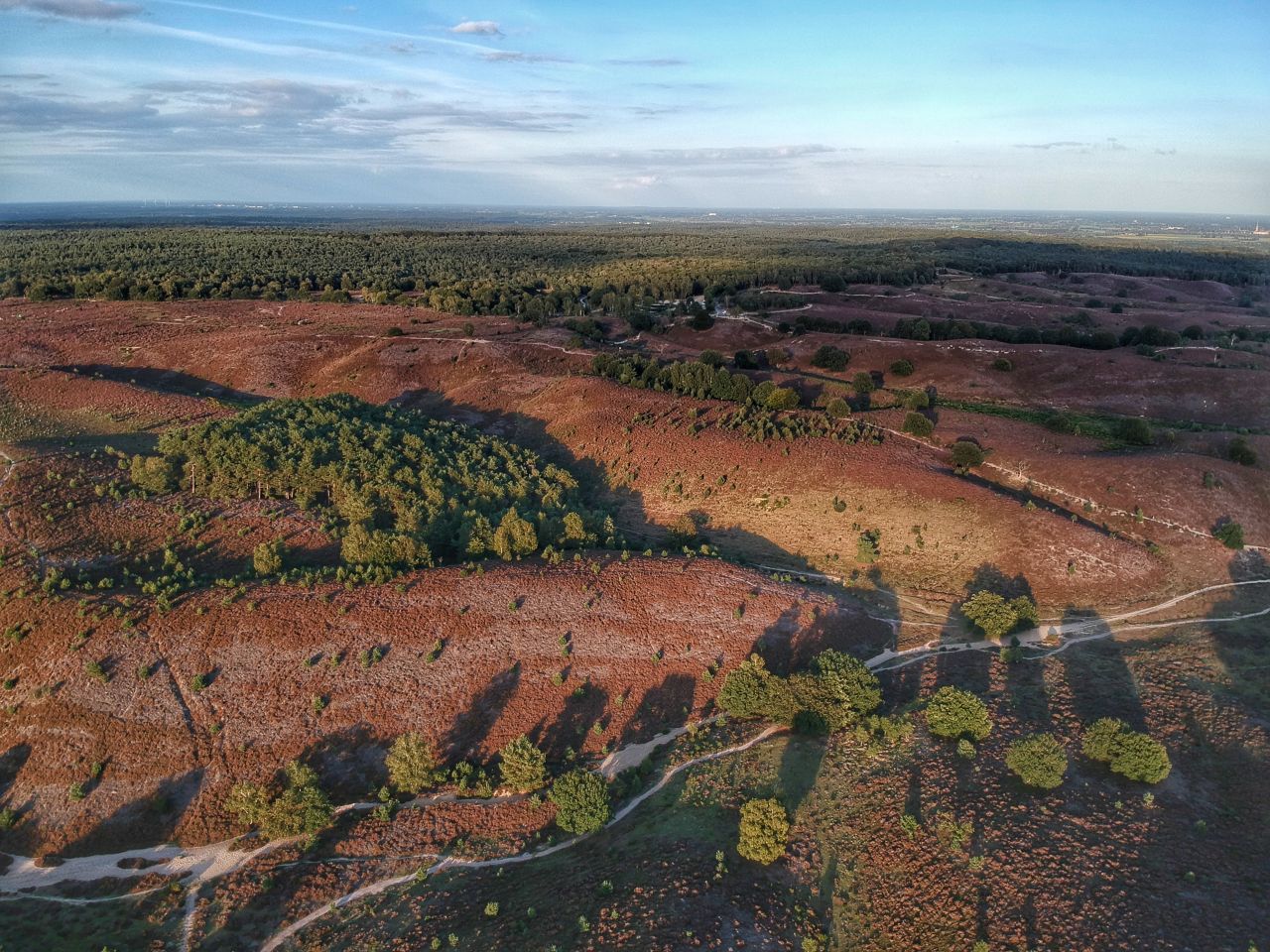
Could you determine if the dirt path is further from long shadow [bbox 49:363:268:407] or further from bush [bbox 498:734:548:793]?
long shadow [bbox 49:363:268:407]

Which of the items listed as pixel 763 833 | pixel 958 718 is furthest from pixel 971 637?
pixel 763 833

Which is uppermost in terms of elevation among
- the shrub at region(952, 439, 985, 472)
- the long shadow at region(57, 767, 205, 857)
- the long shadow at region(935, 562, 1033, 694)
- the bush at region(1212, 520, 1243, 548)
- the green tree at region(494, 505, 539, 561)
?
the shrub at region(952, 439, 985, 472)

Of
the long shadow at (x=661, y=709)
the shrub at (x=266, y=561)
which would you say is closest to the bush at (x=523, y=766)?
the long shadow at (x=661, y=709)

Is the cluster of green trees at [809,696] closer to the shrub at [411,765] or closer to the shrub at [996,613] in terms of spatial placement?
the shrub at [996,613]

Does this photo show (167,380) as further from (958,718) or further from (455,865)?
(958,718)

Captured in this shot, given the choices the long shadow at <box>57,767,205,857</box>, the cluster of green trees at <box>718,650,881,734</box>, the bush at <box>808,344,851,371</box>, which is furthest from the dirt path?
the bush at <box>808,344,851,371</box>
